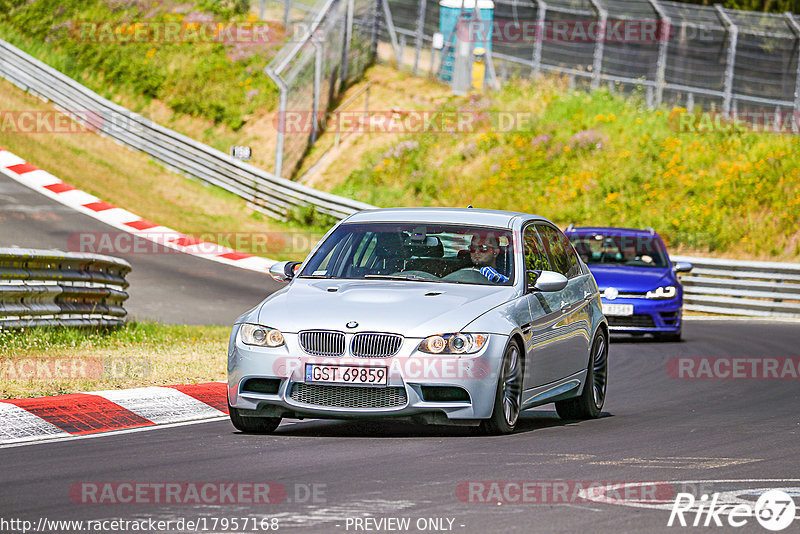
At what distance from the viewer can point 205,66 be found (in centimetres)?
4300

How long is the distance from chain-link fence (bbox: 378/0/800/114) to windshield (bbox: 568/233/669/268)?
44.6 ft

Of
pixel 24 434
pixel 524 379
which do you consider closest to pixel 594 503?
pixel 524 379

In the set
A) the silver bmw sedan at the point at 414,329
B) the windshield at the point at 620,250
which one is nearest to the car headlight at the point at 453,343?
the silver bmw sedan at the point at 414,329

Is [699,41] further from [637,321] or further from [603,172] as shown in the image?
[637,321]

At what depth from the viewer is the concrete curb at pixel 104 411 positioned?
9.04 metres

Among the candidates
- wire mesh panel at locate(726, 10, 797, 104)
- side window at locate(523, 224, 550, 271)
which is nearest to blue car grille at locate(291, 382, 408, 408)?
side window at locate(523, 224, 550, 271)

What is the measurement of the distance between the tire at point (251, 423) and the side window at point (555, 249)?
8.70ft

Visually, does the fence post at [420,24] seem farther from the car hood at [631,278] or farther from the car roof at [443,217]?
the car roof at [443,217]

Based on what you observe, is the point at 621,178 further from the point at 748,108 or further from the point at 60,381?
the point at 60,381

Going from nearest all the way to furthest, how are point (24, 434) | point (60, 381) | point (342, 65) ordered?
point (24, 434)
point (60, 381)
point (342, 65)

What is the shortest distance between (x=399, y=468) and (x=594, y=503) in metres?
1.38

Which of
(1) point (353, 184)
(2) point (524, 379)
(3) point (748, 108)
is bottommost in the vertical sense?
(1) point (353, 184)

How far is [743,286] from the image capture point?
27.0m

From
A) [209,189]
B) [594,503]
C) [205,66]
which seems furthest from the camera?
[205,66]
